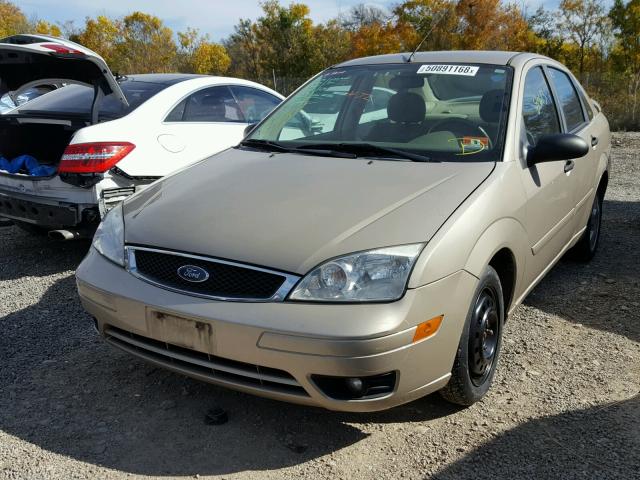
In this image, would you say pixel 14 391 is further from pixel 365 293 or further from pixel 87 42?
pixel 87 42

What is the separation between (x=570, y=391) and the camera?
2990 millimetres

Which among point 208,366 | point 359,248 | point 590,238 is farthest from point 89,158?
point 590,238

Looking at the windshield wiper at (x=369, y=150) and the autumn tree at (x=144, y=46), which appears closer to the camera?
the windshield wiper at (x=369, y=150)

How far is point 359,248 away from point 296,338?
431mm

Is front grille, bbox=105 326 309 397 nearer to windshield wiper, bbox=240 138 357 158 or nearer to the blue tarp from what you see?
windshield wiper, bbox=240 138 357 158

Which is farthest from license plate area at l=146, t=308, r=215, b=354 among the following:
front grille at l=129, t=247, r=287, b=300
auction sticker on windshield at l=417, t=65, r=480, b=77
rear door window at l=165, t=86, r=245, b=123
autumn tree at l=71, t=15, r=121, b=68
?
autumn tree at l=71, t=15, r=121, b=68

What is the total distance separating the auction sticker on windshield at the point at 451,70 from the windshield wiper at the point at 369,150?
27.1 inches

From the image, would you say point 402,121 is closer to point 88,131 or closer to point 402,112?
point 402,112

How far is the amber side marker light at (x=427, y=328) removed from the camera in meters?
2.26

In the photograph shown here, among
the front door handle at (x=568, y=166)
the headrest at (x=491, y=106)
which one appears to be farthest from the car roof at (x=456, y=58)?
the front door handle at (x=568, y=166)

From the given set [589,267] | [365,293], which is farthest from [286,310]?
[589,267]

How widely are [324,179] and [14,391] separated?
1.88 metres

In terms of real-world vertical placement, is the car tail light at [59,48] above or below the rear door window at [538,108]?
above

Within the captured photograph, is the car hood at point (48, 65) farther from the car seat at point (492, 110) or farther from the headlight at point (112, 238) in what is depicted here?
the car seat at point (492, 110)
